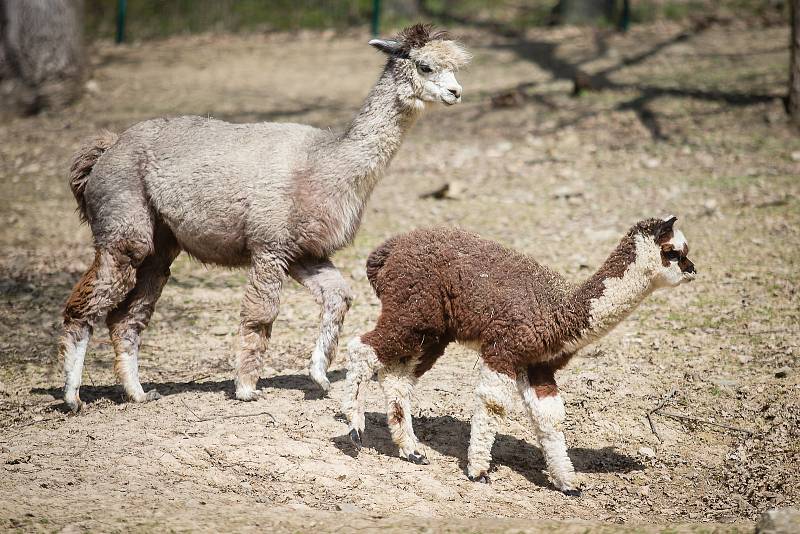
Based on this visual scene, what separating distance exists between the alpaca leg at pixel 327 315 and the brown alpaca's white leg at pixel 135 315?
123 cm

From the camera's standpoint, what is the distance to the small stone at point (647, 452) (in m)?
5.99

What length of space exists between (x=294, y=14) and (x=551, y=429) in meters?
16.4

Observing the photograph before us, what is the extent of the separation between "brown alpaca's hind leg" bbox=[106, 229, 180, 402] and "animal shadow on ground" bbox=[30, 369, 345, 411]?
24 centimetres

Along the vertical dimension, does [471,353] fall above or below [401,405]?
below

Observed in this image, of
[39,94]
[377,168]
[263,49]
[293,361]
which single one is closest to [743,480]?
[377,168]

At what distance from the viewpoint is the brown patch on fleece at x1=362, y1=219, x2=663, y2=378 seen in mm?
5316

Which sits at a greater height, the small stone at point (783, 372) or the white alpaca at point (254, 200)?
the white alpaca at point (254, 200)

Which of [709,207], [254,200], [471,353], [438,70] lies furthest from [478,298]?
[709,207]

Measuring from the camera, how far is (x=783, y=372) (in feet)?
22.9

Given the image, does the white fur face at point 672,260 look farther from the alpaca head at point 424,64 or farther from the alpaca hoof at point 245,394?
the alpaca hoof at point 245,394

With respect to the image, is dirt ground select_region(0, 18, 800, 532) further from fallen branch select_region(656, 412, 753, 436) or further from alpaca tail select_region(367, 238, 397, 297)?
alpaca tail select_region(367, 238, 397, 297)

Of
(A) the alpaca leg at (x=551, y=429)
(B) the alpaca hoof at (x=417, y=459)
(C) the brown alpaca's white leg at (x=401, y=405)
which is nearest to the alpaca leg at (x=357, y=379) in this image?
(C) the brown alpaca's white leg at (x=401, y=405)

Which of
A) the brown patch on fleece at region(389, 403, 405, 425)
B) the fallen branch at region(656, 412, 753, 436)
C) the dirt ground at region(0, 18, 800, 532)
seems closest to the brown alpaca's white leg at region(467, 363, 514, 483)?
the dirt ground at region(0, 18, 800, 532)

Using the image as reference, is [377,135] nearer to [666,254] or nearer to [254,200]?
[254,200]
